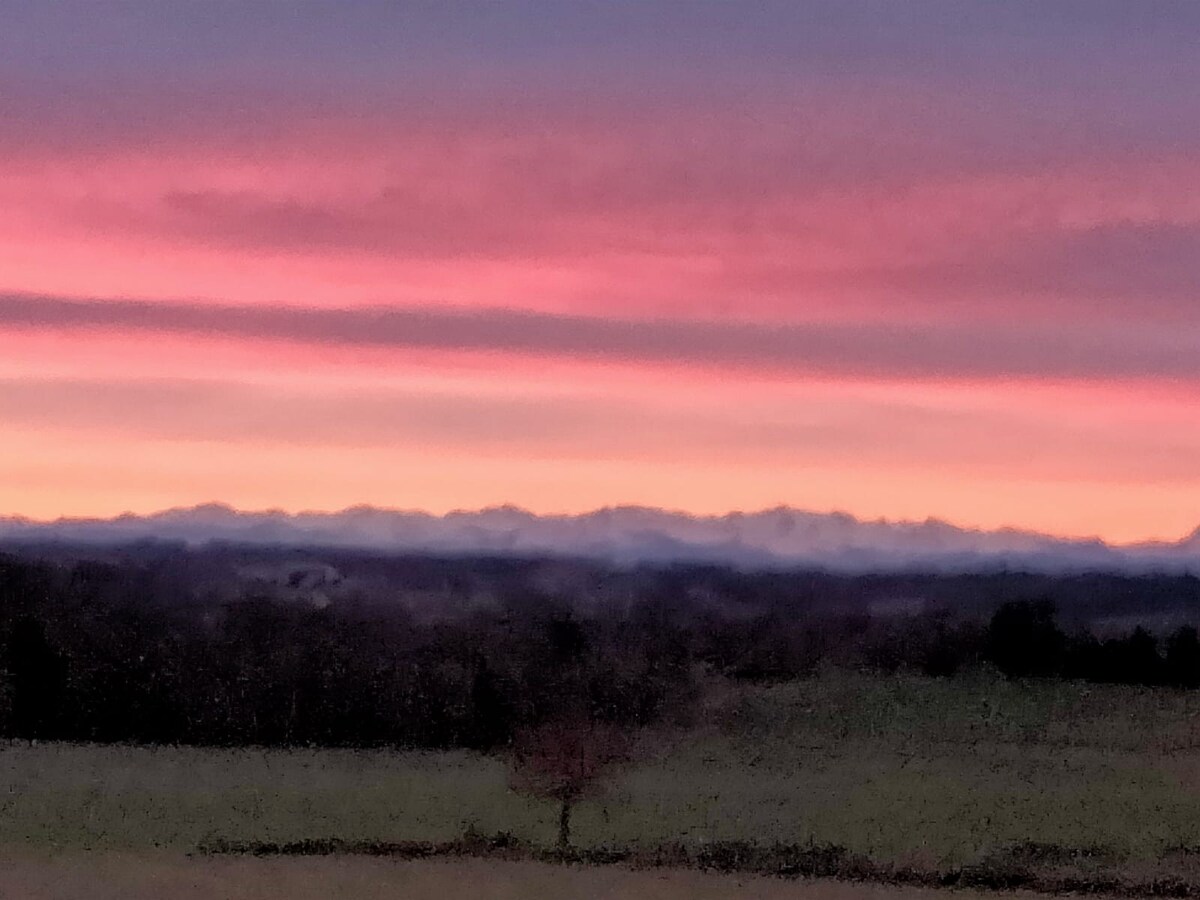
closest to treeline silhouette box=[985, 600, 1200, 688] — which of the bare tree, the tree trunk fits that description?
the bare tree

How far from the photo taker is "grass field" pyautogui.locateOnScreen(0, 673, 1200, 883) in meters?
15.6

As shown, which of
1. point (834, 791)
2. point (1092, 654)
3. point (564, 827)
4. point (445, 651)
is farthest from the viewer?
point (445, 651)

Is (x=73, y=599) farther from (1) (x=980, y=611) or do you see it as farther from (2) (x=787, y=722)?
(1) (x=980, y=611)

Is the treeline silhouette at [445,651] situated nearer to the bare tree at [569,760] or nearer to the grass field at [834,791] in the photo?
the bare tree at [569,760]

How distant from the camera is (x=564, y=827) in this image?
51.5 ft

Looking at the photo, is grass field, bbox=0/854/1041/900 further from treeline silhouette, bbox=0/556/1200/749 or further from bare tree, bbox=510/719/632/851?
treeline silhouette, bbox=0/556/1200/749

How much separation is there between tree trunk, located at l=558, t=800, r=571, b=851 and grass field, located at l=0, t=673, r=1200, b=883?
10cm

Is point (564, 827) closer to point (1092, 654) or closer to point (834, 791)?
point (834, 791)

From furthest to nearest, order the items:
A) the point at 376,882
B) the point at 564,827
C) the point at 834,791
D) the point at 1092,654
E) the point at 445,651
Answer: the point at 445,651 → the point at 834,791 → the point at 1092,654 → the point at 564,827 → the point at 376,882

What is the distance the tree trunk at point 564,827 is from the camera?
1548cm

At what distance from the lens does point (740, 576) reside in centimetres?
1739

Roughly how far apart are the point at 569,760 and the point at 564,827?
914mm

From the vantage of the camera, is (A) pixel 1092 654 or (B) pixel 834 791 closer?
(A) pixel 1092 654

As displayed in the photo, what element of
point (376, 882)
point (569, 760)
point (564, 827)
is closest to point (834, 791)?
point (569, 760)
